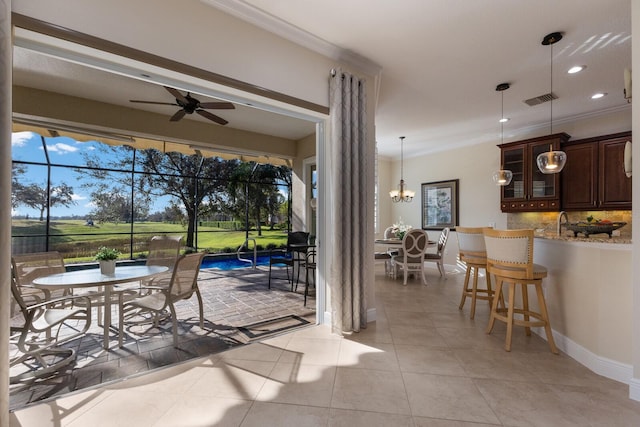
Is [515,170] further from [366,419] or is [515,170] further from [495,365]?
[366,419]

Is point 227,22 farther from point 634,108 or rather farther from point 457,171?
point 457,171

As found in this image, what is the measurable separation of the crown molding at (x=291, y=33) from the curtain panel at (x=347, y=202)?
0.83ft

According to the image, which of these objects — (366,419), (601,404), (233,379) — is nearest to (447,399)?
(366,419)

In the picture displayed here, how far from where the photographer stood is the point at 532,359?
2344mm

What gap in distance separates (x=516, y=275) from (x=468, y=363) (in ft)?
3.01

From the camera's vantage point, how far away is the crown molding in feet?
7.40

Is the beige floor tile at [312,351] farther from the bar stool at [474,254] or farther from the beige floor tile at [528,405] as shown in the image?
the bar stool at [474,254]

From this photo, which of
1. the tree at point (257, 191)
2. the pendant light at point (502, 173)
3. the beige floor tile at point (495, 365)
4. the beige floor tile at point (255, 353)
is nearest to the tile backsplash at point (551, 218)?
the pendant light at point (502, 173)

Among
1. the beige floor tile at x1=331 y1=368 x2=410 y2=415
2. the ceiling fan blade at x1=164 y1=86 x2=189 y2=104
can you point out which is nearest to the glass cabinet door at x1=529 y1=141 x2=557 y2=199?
the beige floor tile at x1=331 y1=368 x2=410 y2=415

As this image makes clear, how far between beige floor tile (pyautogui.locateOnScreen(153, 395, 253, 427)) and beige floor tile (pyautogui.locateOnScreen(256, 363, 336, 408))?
17 cm

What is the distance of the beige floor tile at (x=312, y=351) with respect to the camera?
2342 mm

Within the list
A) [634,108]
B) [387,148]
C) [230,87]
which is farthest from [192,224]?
[634,108]

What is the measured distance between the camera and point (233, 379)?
208 centimetres

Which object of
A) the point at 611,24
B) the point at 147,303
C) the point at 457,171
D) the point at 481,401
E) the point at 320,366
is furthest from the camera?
the point at 457,171
